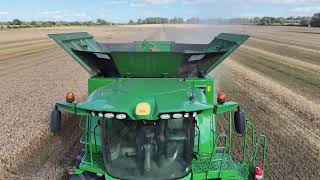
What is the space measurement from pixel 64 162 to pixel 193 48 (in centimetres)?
407

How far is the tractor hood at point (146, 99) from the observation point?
456 cm

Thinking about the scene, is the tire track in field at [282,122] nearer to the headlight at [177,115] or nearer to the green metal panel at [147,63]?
the green metal panel at [147,63]

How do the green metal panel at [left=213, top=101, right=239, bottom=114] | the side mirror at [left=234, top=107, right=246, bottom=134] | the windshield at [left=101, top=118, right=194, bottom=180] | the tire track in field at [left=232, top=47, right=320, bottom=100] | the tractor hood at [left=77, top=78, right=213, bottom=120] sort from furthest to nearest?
the tire track in field at [left=232, top=47, right=320, bottom=100], the side mirror at [left=234, top=107, right=246, bottom=134], the green metal panel at [left=213, top=101, right=239, bottom=114], the windshield at [left=101, top=118, right=194, bottom=180], the tractor hood at [left=77, top=78, right=213, bottom=120]

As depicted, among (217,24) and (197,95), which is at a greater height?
(217,24)

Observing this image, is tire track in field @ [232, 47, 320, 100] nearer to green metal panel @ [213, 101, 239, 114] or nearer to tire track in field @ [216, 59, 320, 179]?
tire track in field @ [216, 59, 320, 179]

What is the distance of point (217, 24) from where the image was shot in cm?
2247

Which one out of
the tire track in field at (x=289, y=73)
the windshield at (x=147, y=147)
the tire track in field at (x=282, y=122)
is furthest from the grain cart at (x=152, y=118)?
the tire track in field at (x=289, y=73)

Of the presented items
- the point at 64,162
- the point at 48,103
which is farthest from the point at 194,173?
the point at 48,103

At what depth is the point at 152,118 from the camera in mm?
4484

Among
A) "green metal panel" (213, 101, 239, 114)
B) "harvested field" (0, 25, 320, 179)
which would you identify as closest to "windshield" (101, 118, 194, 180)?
"green metal panel" (213, 101, 239, 114)

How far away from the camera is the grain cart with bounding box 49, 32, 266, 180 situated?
4648mm

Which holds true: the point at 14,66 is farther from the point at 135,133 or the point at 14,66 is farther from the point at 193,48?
the point at 135,133

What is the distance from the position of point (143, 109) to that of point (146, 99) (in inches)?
16.2

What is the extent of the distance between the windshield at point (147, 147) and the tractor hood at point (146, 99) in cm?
16
